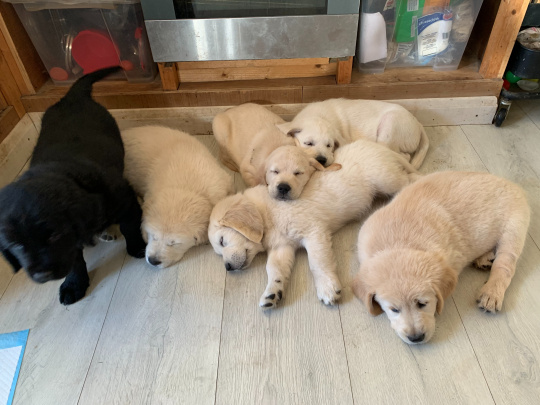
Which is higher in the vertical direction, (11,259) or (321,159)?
(11,259)

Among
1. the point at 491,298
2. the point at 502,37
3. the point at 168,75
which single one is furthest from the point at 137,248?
the point at 502,37

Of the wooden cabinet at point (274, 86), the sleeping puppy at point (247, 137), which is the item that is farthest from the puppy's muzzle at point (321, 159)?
the wooden cabinet at point (274, 86)

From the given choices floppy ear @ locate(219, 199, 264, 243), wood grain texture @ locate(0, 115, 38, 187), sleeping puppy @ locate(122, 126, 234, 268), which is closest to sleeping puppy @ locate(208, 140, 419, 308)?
floppy ear @ locate(219, 199, 264, 243)

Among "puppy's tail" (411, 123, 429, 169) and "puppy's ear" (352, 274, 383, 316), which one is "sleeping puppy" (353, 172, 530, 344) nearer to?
"puppy's ear" (352, 274, 383, 316)

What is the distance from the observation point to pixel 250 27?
1.99m

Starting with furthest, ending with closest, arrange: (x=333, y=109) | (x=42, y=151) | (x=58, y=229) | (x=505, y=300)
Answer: (x=333, y=109)
(x=42, y=151)
(x=505, y=300)
(x=58, y=229)

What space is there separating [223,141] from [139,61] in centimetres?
70

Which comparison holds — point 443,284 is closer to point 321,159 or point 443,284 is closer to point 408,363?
point 408,363

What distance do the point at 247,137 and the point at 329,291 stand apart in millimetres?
990

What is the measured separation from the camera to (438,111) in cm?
228

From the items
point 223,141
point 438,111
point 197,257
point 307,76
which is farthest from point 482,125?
point 197,257

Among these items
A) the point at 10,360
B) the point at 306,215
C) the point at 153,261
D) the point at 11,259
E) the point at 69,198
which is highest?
the point at 69,198

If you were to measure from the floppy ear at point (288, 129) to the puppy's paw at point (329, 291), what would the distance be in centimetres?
81

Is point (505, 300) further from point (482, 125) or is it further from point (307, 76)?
point (307, 76)
